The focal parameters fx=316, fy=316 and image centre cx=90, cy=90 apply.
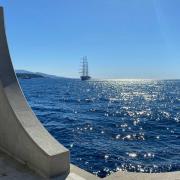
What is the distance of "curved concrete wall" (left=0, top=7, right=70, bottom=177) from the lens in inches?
216

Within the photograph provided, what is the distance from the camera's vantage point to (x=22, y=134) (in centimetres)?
586

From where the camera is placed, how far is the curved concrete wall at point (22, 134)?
5.48 meters

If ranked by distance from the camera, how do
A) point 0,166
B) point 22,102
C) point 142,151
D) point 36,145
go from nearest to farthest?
point 36,145
point 0,166
point 22,102
point 142,151

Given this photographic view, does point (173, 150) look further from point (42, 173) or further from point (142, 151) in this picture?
point (42, 173)

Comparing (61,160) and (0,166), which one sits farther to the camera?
(0,166)

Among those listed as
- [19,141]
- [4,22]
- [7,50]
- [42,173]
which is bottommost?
[42,173]

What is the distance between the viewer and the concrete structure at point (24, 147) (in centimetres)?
548

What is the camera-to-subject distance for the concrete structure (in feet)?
18.0

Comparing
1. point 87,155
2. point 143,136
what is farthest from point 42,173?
point 143,136

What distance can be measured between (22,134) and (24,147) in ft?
0.80

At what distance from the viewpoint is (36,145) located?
5523 mm

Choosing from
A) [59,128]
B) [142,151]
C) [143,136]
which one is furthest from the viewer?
[59,128]

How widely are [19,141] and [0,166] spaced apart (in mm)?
571

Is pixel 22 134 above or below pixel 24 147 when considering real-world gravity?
above
